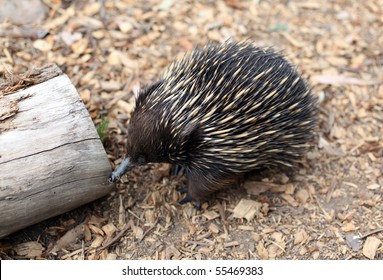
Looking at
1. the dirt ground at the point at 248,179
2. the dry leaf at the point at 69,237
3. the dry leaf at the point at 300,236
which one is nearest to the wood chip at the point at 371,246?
the dirt ground at the point at 248,179

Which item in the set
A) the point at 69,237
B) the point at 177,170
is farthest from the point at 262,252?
the point at 69,237

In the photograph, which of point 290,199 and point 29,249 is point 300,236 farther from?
point 29,249

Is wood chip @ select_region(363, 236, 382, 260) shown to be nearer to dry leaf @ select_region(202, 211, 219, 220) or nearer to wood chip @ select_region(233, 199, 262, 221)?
wood chip @ select_region(233, 199, 262, 221)

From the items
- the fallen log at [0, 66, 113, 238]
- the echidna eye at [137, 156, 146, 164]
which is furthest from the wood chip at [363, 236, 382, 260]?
the fallen log at [0, 66, 113, 238]

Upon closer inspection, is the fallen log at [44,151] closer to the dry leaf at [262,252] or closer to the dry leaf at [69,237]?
the dry leaf at [69,237]

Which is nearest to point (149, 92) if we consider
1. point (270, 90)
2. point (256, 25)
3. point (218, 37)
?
point (270, 90)
